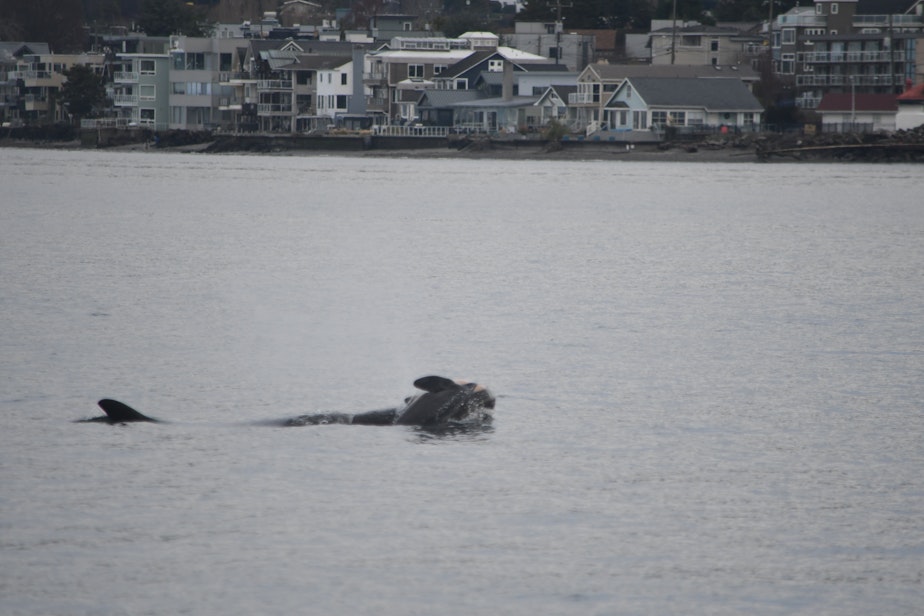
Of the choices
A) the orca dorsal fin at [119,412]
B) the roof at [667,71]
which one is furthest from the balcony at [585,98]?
the orca dorsal fin at [119,412]

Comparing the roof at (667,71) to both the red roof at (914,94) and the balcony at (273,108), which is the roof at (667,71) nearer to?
the red roof at (914,94)

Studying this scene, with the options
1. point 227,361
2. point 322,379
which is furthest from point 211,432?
point 227,361

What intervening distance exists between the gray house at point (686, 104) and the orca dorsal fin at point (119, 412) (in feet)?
360

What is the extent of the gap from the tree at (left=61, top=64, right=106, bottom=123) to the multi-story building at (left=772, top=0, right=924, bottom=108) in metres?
77.3

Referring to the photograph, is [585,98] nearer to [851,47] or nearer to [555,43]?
[851,47]

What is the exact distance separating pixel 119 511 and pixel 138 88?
154 m

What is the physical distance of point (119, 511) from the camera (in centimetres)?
1448

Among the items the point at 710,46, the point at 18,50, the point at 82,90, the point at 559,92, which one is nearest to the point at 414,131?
the point at 559,92

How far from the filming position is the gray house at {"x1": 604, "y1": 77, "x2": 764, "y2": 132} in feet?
413

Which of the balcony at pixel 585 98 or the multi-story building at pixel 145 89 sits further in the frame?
the multi-story building at pixel 145 89

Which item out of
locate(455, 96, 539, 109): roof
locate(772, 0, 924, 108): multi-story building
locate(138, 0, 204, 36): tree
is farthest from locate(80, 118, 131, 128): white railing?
locate(772, 0, 924, 108): multi-story building

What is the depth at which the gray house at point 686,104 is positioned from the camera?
12600cm

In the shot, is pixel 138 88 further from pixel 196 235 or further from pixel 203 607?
pixel 203 607

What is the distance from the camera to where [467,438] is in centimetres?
1794
